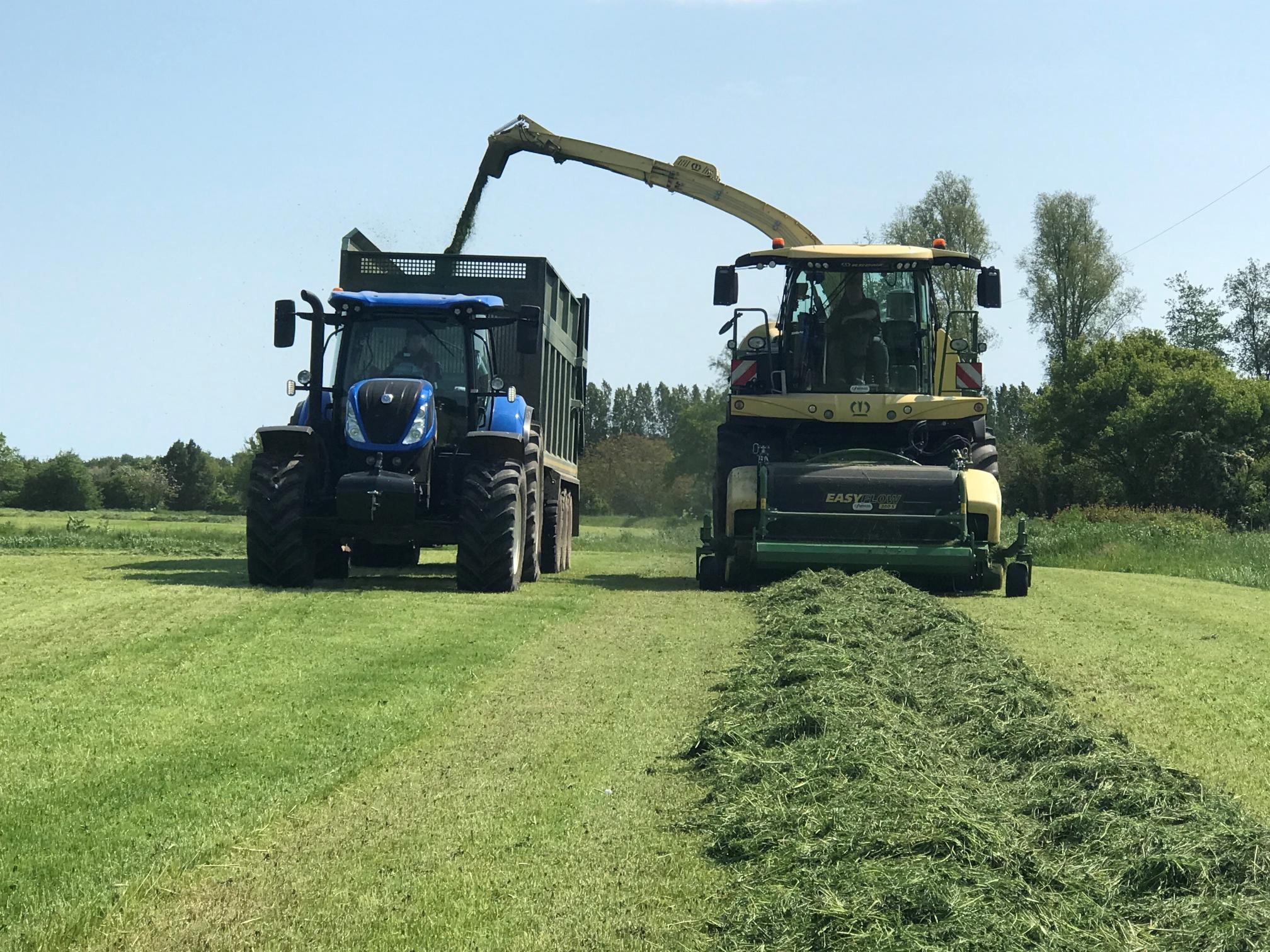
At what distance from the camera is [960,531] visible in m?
13.0

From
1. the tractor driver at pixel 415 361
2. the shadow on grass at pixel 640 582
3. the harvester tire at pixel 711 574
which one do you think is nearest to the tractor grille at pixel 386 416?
the tractor driver at pixel 415 361

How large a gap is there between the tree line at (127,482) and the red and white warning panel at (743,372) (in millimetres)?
30259

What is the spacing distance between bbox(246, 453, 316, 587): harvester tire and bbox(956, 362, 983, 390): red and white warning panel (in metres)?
7.06

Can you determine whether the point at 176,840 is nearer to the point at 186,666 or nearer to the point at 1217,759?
the point at 186,666

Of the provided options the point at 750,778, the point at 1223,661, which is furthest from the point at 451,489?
the point at 750,778

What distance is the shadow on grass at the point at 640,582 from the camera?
46.7 feet

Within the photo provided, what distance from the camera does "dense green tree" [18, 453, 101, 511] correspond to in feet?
160

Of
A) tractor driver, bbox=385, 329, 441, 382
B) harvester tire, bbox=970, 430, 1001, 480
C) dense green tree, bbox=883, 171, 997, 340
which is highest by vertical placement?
dense green tree, bbox=883, 171, 997, 340

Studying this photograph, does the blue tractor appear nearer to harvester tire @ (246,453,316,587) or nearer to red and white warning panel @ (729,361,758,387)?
harvester tire @ (246,453,316,587)

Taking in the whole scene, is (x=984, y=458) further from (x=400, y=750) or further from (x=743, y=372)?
(x=400, y=750)

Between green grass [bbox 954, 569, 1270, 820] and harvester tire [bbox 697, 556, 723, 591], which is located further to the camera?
harvester tire [bbox 697, 556, 723, 591]

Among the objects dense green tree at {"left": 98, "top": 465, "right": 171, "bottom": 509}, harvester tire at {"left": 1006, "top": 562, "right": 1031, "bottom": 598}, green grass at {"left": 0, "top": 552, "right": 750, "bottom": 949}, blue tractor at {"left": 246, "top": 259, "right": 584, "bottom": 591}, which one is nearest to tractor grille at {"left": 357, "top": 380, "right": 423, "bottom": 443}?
blue tractor at {"left": 246, "top": 259, "right": 584, "bottom": 591}

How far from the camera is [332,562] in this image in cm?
1494

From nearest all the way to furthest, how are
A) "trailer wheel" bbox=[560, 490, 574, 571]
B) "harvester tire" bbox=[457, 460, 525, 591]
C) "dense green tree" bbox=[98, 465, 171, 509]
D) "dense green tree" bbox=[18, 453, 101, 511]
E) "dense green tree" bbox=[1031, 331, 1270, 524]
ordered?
"harvester tire" bbox=[457, 460, 525, 591]
"trailer wheel" bbox=[560, 490, 574, 571]
"dense green tree" bbox=[1031, 331, 1270, 524]
"dense green tree" bbox=[18, 453, 101, 511]
"dense green tree" bbox=[98, 465, 171, 509]
